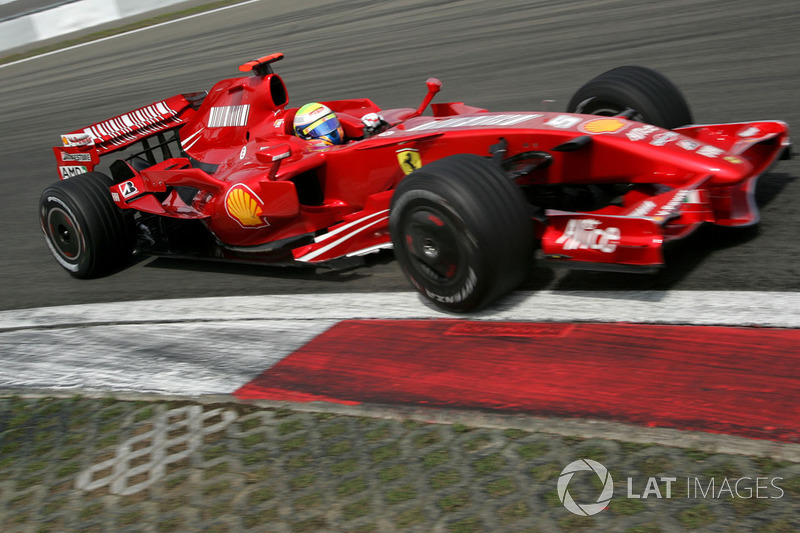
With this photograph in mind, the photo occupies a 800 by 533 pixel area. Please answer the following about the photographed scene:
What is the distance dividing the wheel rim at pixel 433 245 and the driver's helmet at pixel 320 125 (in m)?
1.41

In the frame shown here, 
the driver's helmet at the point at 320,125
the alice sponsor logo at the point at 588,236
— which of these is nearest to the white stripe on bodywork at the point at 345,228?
the driver's helmet at the point at 320,125

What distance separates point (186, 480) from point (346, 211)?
225 cm

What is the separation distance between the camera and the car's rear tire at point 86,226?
5578mm

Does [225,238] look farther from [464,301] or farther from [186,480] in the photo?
[186,480]

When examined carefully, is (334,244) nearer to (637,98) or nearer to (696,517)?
(637,98)

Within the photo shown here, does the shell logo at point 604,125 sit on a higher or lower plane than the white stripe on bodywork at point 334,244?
higher

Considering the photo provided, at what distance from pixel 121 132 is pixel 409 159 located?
9.60 ft

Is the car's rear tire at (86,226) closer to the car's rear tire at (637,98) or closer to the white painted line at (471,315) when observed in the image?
the white painted line at (471,315)

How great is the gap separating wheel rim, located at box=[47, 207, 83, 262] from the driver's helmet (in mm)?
1798

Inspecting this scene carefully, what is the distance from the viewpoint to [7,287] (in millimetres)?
6055

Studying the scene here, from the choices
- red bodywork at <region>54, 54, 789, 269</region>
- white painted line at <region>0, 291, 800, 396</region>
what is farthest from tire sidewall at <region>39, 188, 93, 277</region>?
white painted line at <region>0, 291, 800, 396</region>

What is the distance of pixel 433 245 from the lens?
3.83 m

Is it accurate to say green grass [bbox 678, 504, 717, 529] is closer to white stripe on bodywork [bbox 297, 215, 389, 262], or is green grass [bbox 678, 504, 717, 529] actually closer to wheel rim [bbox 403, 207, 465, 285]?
wheel rim [bbox 403, 207, 465, 285]

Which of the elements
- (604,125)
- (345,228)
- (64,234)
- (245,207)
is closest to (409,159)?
(345,228)
